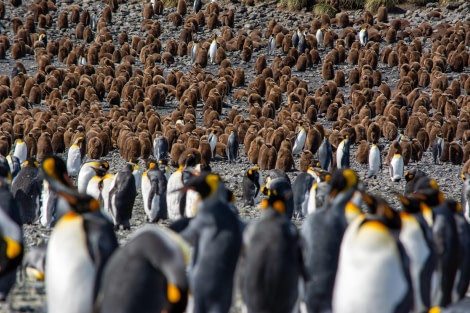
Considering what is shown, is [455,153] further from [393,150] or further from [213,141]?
[213,141]

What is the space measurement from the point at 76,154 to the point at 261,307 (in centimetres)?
1040

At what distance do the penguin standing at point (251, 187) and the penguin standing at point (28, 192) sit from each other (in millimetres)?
3248

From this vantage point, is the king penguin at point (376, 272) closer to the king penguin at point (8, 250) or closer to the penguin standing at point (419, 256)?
the penguin standing at point (419, 256)

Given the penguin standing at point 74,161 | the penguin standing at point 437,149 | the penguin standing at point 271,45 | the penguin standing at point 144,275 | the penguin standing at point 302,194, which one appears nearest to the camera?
the penguin standing at point 144,275

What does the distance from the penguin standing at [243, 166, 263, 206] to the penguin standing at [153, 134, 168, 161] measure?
4.06 metres

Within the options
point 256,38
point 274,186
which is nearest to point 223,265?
point 274,186

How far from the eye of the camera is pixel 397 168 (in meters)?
15.9

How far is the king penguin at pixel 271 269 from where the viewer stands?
521cm

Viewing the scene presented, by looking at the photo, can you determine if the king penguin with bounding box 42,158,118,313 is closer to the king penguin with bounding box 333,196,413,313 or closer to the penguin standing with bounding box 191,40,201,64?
the king penguin with bounding box 333,196,413,313

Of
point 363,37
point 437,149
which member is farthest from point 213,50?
point 437,149

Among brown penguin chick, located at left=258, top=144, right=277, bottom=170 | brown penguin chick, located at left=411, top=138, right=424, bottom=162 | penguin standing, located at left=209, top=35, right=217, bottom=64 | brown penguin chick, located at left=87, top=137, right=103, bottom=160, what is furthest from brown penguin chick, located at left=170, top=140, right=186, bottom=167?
penguin standing, located at left=209, top=35, right=217, bottom=64

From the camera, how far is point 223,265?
213 inches

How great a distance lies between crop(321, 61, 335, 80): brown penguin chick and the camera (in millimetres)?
23969

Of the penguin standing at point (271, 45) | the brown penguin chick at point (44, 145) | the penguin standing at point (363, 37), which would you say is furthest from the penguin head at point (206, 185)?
the penguin standing at point (363, 37)
